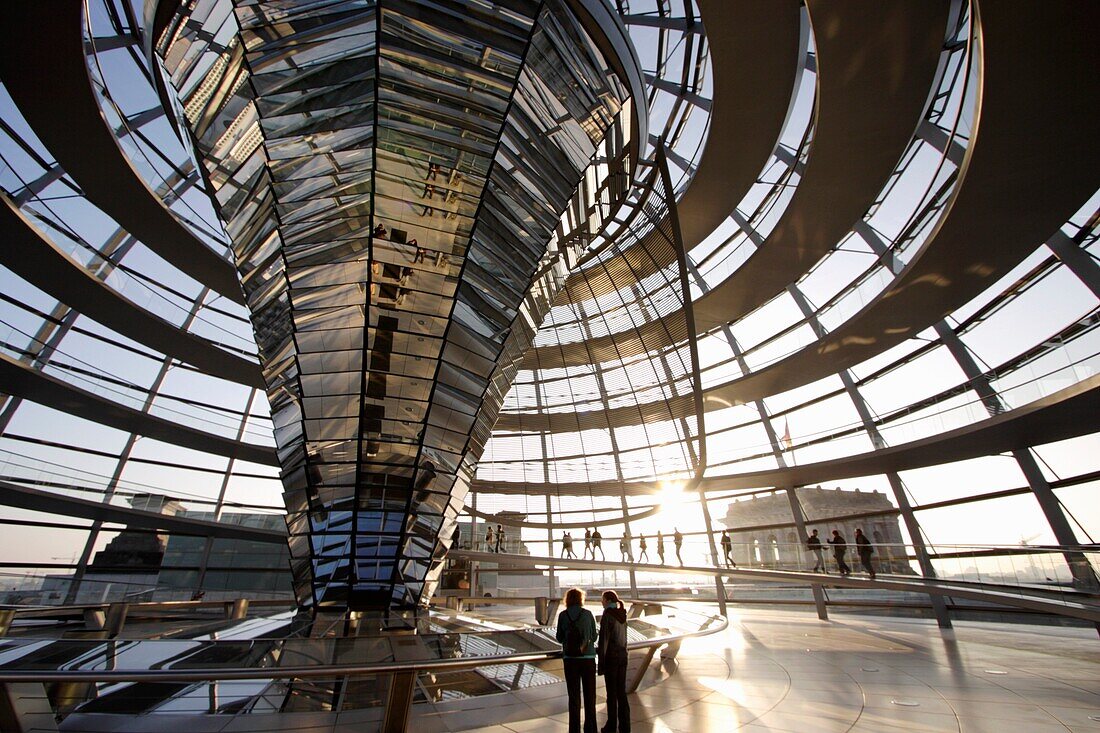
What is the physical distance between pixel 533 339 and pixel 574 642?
33.5 ft

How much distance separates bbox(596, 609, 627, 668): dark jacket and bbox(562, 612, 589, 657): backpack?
20cm

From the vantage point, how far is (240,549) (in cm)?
2670


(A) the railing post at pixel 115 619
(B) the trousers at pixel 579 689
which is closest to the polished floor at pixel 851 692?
(B) the trousers at pixel 579 689

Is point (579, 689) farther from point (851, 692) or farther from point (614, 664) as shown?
point (851, 692)

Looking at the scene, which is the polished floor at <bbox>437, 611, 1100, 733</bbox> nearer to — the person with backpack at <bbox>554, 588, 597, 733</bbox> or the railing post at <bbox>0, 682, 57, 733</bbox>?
the person with backpack at <bbox>554, 588, 597, 733</bbox>

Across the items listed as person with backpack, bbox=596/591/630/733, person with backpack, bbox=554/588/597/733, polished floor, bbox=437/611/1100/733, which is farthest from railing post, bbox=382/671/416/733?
person with backpack, bbox=596/591/630/733

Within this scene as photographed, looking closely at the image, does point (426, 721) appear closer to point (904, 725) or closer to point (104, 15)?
point (904, 725)

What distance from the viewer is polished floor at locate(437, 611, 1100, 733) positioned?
550cm

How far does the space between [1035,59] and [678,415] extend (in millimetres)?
12904

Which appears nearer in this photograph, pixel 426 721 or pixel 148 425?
pixel 426 721

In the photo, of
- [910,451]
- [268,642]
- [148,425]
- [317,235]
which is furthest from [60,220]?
[910,451]

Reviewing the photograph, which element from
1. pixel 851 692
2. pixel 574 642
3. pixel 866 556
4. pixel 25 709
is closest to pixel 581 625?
pixel 574 642

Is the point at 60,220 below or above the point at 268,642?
above

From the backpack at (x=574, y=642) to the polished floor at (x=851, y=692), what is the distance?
2.79 feet
